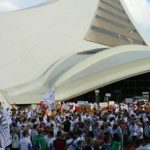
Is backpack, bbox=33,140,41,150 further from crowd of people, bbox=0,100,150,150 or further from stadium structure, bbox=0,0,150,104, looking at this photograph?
stadium structure, bbox=0,0,150,104

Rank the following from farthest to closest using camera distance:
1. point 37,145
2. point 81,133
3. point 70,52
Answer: point 70,52 → point 81,133 → point 37,145

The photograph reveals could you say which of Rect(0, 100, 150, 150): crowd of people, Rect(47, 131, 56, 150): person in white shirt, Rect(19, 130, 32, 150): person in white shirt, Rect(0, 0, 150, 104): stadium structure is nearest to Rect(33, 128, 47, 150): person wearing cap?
Rect(0, 100, 150, 150): crowd of people

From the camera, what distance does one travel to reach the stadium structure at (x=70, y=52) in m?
38.3

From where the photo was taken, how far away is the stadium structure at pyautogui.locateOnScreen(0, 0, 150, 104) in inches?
1510

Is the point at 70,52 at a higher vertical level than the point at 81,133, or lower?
higher

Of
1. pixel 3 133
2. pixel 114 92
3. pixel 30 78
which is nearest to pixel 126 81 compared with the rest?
pixel 114 92

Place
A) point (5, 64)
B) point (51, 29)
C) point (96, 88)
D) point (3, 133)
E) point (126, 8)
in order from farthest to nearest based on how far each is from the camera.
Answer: point (126, 8) < point (51, 29) < point (5, 64) < point (96, 88) < point (3, 133)

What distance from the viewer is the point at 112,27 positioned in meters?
59.9

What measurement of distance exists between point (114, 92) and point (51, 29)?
13146 mm

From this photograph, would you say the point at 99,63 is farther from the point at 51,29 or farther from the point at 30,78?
the point at 51,29

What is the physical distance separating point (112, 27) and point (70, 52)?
41.6 ft

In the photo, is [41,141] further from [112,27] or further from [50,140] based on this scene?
[112,27]

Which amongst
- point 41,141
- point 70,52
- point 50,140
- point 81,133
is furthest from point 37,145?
point 70,52

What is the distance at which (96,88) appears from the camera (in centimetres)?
3822
